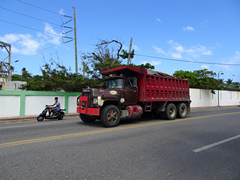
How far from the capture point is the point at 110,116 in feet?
26.2

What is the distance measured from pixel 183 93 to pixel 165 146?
7989 mm

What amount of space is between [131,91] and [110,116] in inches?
81.2

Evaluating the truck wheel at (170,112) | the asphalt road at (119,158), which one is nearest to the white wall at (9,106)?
the asphalt road at (119,158)

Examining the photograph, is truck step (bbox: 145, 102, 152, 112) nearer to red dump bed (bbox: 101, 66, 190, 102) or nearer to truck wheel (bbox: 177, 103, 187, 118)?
red dump bed (bbox: 101, 66, 190, 102)

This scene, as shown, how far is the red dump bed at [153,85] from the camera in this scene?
9.74m

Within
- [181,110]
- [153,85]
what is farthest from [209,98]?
[153,85]

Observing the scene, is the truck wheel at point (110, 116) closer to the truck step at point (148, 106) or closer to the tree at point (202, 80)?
the truck step at point (148, 106)

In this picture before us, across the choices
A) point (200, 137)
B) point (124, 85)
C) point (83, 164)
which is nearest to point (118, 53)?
point (124, 85)

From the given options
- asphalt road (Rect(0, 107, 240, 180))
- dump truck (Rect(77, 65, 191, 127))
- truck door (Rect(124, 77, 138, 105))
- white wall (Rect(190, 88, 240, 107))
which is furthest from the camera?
white wall (Rect(190, 88, 240, 107))

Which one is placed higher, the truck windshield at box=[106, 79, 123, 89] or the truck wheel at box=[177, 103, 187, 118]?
the truck windshield at box=[106, 79, 123, 89]

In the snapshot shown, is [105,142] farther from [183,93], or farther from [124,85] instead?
[183,93]

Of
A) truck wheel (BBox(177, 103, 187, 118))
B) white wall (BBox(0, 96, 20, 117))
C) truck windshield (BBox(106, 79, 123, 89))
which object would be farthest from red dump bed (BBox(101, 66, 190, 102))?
white wall (BBox(0, 96, 20, 117))

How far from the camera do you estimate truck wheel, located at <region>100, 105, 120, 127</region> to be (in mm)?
7709

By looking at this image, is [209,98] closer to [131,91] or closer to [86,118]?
[131,91]
